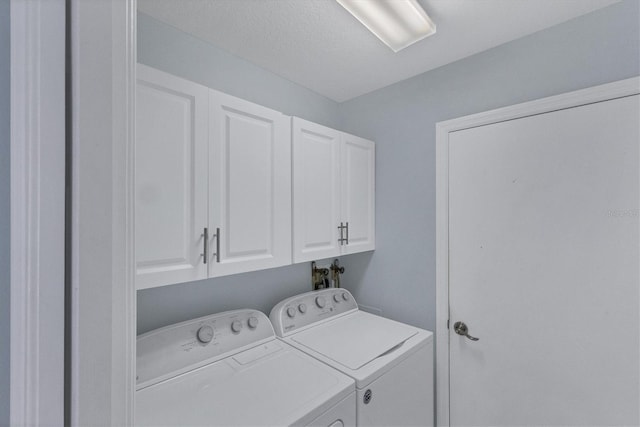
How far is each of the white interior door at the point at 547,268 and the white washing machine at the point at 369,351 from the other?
10.5 inches

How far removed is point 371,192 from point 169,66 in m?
1.42

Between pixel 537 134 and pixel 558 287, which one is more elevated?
→ pixel 537 134

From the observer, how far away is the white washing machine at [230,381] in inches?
39.0

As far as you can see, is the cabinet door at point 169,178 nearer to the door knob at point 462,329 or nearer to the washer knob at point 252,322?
the washer knob at point 252,322

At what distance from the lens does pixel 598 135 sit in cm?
125

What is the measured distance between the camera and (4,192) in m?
0.36

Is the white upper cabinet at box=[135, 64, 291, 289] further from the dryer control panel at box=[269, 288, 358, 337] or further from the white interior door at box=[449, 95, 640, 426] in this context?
the white interior door at box=[449, 95, 640, 426]

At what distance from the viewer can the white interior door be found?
1206 mm

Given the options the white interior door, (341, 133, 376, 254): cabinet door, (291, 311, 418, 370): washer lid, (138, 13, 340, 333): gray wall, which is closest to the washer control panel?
(138, 13, 340, 333): gray wall

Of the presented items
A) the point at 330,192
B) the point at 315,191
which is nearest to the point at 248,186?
the point at 315,191

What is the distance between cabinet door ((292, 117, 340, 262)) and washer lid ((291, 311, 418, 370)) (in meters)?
0.44

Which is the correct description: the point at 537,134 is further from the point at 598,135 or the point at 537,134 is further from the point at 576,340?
the point at 576,340

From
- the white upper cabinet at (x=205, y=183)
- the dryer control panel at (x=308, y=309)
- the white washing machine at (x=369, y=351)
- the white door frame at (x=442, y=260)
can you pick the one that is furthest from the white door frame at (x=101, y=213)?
the white door frame at (x=442, y=260)

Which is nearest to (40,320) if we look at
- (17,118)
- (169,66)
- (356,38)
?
(17,118)
